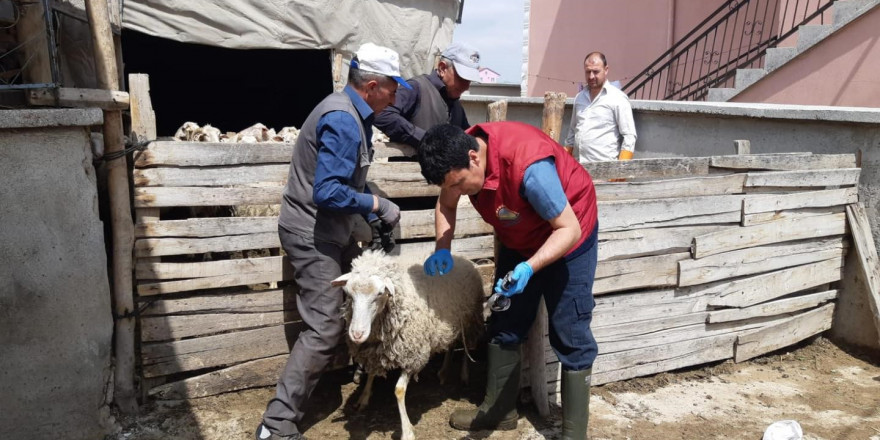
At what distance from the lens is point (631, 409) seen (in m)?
4.46

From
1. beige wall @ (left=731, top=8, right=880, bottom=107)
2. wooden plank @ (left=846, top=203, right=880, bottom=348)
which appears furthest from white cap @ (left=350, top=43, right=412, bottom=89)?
beige wall @ (left=731, top=8, right=880, bottom=107)

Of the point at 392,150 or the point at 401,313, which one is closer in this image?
the point at 401,313

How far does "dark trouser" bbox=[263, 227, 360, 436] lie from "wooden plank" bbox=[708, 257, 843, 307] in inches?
115

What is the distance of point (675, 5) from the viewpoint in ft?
44.6

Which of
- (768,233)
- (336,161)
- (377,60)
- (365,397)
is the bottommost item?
(365,397)

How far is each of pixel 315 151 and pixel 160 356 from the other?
169cm

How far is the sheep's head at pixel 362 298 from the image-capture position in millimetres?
3662

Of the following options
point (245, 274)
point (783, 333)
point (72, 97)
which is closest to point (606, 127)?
point (783, 333)

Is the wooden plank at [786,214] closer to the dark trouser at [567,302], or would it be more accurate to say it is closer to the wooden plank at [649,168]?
the wooden plank at [649,168]

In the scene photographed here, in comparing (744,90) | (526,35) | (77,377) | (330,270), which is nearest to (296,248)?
(330,270)

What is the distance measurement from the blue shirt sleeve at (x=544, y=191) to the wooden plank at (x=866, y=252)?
3.60m

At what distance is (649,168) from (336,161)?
266 centimetres

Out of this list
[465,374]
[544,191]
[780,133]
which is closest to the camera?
[544,191]

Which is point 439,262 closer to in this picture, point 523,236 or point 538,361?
point 523,236
